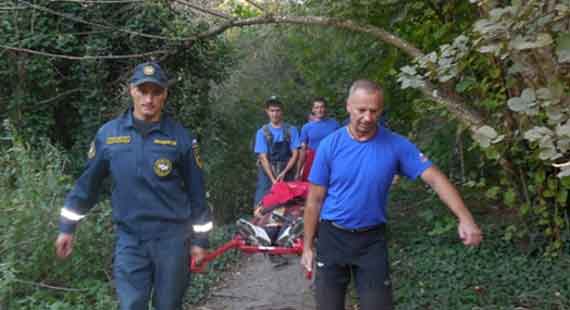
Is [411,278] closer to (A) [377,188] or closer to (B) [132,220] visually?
(A) [377,188]

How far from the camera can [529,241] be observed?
23.6ft

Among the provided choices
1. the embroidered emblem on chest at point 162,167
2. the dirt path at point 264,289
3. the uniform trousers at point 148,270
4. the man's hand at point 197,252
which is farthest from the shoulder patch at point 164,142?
the dirt path at point 264,289

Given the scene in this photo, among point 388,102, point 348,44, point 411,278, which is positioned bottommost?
point 411,278

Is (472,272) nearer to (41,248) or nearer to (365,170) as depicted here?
(365,170)

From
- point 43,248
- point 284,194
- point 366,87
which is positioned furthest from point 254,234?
point 366,87

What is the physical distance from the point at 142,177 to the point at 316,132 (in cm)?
629

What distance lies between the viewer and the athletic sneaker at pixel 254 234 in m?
6.09

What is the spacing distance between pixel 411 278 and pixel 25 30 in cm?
693

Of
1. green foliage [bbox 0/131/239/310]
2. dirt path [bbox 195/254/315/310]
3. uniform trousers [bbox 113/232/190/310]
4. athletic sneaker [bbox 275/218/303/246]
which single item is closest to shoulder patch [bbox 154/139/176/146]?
uniform trousers [bbox 113/232/190/310]

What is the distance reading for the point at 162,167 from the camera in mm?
3805

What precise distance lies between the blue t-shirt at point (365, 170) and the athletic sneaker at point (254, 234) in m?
2.36

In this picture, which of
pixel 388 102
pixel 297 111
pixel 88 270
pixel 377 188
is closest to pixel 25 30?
pixel 88 270

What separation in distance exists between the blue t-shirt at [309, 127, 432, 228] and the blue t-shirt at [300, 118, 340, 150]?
5.98 metres

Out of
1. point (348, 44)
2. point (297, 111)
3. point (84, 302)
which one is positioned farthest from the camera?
point (297, 111)
